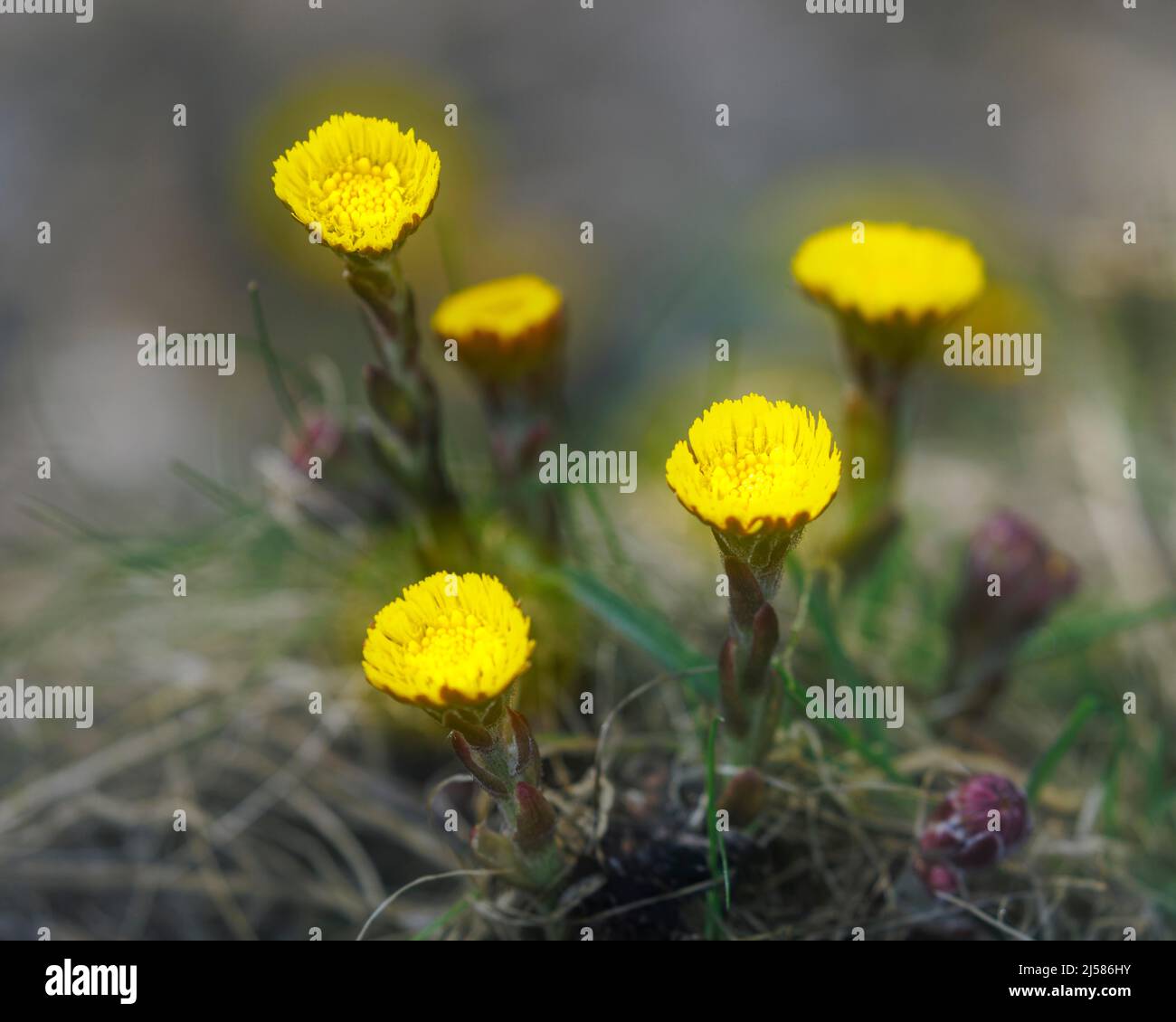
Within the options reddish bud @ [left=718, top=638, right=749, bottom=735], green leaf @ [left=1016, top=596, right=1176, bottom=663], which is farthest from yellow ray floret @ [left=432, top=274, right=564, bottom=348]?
green leaf @ [left=1016, top=596, right=1176, bottom=663]

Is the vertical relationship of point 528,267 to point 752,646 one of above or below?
above

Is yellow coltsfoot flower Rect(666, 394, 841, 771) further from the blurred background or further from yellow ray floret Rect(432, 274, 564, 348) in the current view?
the blurred background

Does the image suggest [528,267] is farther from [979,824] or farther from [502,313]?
[979,824]

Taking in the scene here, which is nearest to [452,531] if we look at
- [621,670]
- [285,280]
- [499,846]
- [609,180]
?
[621,670]

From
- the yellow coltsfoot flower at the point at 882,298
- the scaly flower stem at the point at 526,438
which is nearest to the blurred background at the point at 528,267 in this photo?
the scaly flower stem at the point at 526,438

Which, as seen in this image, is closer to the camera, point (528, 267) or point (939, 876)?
point (939, 876)

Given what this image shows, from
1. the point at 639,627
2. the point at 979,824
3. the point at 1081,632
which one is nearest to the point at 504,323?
the point at 639,627

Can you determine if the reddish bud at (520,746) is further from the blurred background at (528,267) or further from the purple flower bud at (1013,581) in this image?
the purple flower bud at (1013,581)
